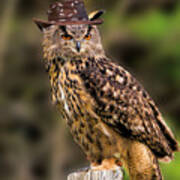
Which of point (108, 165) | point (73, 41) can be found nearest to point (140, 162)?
point (108, 165)

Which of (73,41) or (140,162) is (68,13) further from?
(140,162)

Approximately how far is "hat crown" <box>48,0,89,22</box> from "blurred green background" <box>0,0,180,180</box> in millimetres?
4956

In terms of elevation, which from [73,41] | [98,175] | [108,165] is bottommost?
[98,175]

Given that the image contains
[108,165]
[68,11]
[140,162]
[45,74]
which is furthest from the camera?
[45,74]

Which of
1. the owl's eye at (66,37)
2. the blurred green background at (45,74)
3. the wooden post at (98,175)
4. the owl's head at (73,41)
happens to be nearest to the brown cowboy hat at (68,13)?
A: the owl's head at (73,41)

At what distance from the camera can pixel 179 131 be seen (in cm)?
1037

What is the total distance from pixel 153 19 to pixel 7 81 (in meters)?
2.49

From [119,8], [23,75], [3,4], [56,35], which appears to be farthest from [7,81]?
[56,35]

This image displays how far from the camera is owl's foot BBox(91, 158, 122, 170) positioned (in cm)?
511

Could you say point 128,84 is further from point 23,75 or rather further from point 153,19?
point 23,75

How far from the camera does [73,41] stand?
5.34 m

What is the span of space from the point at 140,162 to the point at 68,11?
1193 mm

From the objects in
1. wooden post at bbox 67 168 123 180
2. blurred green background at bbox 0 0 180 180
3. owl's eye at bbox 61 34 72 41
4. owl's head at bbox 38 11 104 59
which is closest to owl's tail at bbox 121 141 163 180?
wooden post at bbox 67 168 123 180

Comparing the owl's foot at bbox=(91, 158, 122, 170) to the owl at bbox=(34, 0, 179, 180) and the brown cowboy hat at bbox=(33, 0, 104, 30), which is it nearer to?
the owl at bbox=(34, 0, 179, 180)
